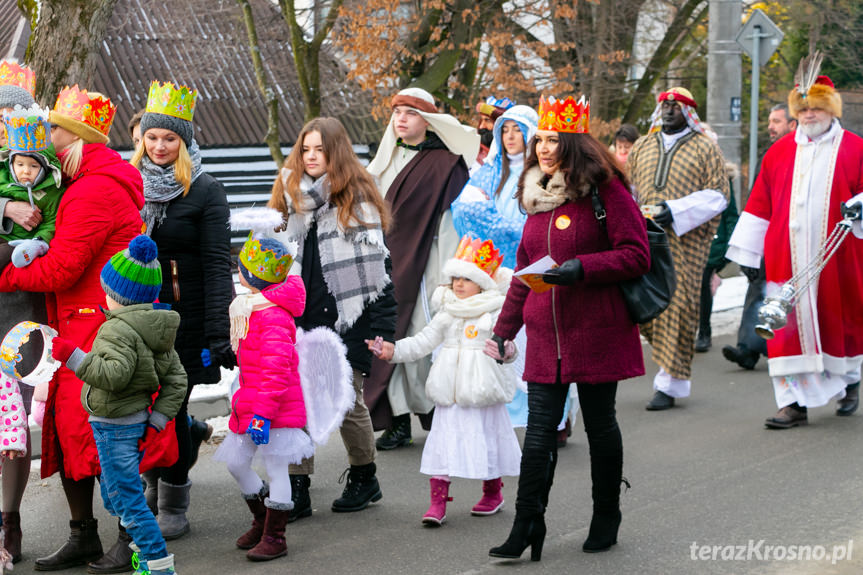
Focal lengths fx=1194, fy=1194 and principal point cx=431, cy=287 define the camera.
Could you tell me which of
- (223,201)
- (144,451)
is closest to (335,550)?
(144,451)

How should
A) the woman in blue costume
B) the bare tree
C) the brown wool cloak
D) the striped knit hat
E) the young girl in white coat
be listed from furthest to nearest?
1. the bare tree
2. the brown wool cloak
3. the woman in blue costume
4. the young girl in white coat
5. the striped knit hat

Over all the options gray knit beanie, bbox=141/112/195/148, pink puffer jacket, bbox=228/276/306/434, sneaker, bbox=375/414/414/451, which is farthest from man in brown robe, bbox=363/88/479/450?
pink puffer jacket, bbox=228/276/306/434

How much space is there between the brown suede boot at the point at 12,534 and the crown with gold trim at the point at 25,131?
162 centimetres

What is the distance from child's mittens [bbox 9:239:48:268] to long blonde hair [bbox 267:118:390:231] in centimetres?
128

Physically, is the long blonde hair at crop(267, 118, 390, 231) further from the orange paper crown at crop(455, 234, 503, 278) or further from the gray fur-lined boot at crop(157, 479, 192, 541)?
the gray fur-lined boot at crop(157, 479, 192, 541)

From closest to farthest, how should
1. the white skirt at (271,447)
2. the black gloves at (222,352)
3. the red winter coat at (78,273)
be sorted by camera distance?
the red winter coat at (78,273), the white skirt at (271,447), the black gloves at (222,352)

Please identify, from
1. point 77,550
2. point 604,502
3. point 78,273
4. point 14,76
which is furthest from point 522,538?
point 14,76

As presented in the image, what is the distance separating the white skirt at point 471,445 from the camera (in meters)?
5.78

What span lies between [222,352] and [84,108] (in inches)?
50.0

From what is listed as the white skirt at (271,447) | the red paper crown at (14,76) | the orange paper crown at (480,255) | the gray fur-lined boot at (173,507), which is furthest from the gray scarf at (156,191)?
the orange paper crown at (480,255)

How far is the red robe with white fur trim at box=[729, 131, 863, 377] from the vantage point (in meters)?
7.76

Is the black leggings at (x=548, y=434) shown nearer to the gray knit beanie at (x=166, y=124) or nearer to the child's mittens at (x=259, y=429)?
the child's mittens at (x=259, y=429)

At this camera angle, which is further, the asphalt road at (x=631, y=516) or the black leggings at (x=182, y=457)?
the black leggings at (x=182, y=457)

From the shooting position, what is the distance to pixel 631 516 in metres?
5.77
